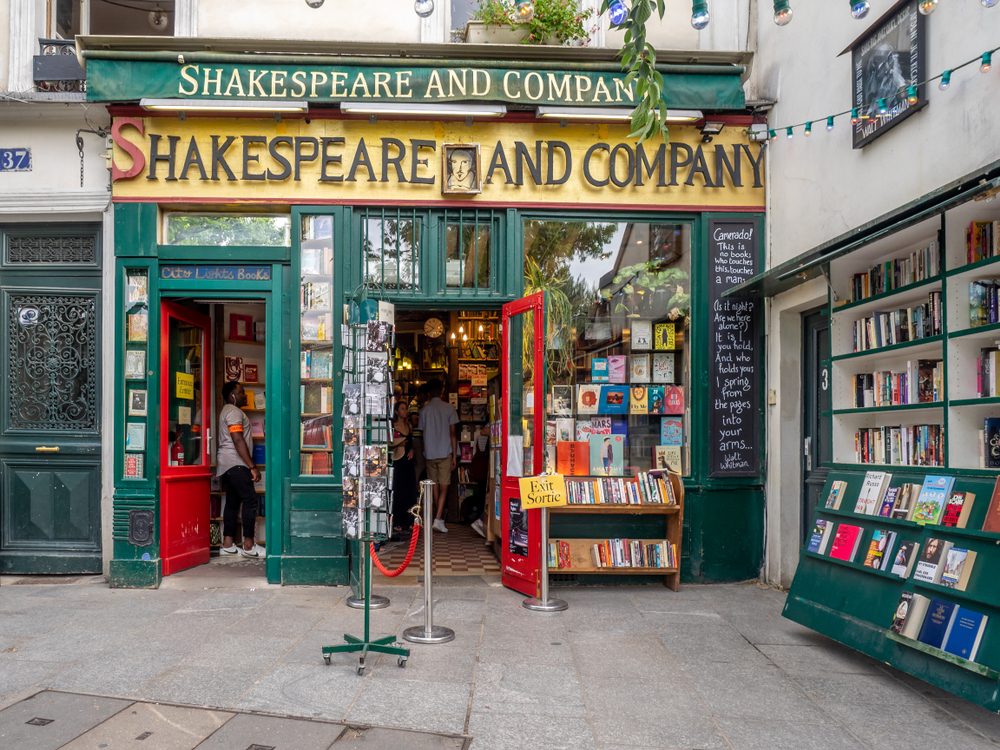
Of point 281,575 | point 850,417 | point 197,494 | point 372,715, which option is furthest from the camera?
point 197,494

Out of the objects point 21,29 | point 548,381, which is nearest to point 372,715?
point 548,381

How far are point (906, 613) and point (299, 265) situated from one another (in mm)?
5355

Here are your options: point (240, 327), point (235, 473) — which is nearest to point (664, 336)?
point (235, 473)

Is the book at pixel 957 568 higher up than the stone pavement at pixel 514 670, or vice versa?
the book at pixel 957 568

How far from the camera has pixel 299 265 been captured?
6.54 m

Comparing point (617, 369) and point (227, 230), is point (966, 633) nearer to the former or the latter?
point (617, 369)

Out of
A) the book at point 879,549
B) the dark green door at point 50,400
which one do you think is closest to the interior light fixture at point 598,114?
the book at point 879,549

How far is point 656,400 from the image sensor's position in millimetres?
6734

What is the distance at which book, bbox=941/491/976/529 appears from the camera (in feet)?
12.7

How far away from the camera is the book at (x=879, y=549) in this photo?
4316 mm

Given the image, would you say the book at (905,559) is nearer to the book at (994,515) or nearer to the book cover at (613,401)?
the book at (994,515)

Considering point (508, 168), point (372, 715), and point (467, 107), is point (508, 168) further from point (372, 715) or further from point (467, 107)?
point (372, 715)

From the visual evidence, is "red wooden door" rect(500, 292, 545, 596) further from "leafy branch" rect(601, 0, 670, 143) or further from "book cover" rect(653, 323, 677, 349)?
"leafy branch" rect(601, 0, 670, 143)

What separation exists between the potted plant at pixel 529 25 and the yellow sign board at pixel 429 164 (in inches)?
33.7
